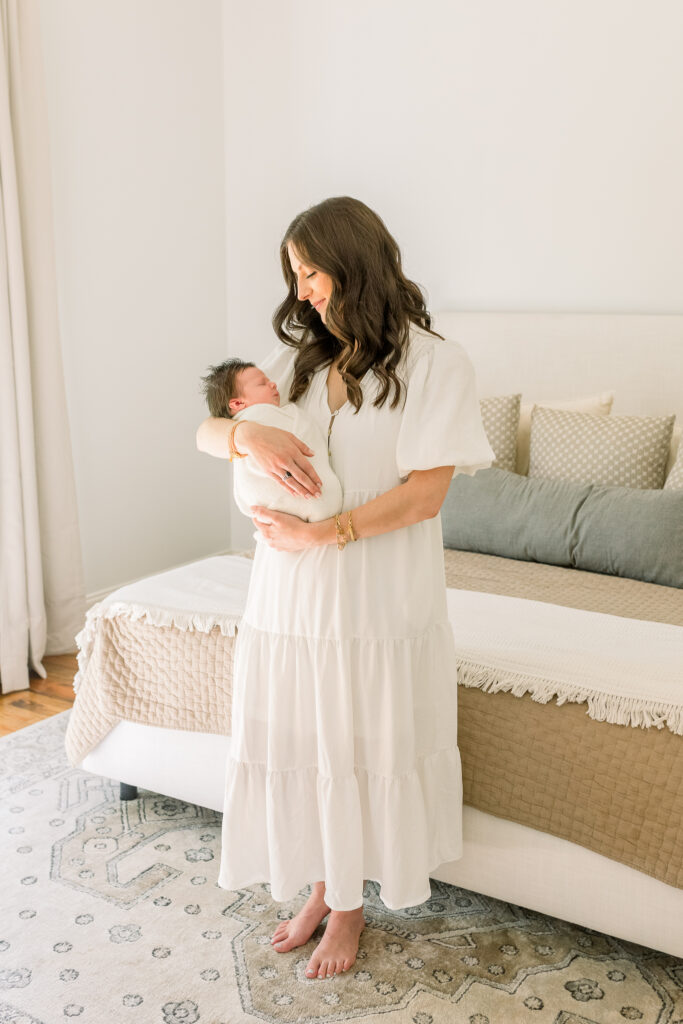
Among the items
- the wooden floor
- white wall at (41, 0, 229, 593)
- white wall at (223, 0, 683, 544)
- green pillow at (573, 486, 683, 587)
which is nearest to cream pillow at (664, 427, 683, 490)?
green pillow at (573, 486, 683, 587)

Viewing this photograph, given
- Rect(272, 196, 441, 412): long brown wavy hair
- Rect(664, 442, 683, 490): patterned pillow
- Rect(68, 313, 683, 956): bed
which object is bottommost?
Rect(68, 313, 683, 956): bed

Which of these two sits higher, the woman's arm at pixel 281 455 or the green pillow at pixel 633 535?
the woman's arm at pixel 281 455

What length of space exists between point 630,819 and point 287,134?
3295 mm

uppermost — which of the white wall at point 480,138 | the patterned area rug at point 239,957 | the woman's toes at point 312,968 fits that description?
the white wall at point 480,138

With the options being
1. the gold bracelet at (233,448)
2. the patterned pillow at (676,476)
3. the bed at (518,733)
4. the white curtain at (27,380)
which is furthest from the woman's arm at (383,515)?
the white curtain at (27,380)

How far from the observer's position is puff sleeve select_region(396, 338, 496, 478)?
159 cm

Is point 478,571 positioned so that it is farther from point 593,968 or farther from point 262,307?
point 262,307

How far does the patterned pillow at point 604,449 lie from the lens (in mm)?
2893

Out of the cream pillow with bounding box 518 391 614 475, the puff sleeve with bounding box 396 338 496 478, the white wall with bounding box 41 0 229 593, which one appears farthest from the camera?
the white wall with bounding box 41 0 229 593

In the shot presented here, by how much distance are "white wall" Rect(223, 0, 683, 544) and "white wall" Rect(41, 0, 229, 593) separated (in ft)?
0.80

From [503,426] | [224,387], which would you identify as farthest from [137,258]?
[224,387]

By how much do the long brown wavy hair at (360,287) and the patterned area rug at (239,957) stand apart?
1.09m

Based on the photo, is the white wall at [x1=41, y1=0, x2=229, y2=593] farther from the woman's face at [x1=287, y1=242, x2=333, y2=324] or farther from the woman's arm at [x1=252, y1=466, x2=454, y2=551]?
the woman's arm at [x1=252, y1=466, x2=454, y2=551]

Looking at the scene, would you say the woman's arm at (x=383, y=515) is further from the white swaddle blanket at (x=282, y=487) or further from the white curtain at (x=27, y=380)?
the white curtain at (x=27, y=380)
